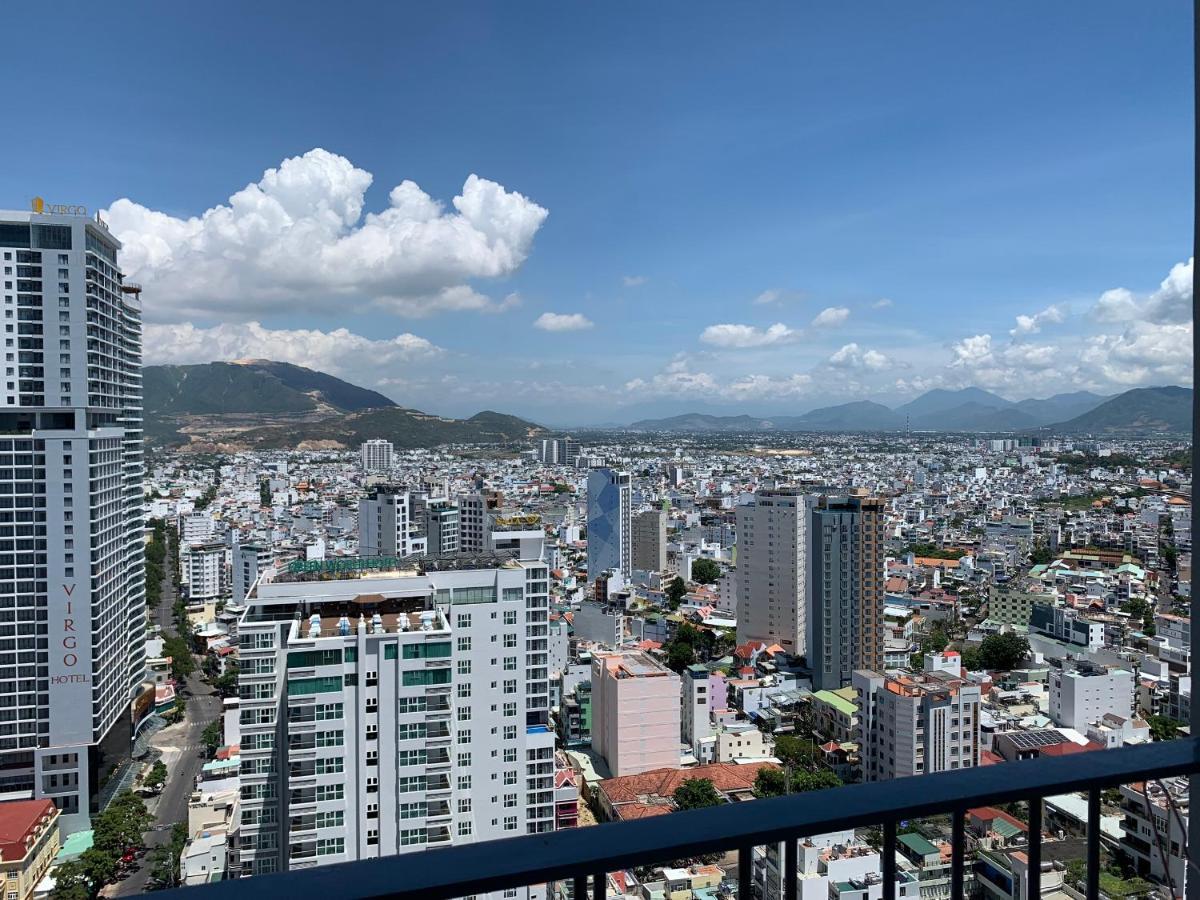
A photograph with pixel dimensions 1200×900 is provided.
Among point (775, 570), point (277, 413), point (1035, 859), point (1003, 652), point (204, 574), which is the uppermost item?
point (277, 413)

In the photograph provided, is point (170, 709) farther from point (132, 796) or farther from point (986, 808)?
point (986, 808)

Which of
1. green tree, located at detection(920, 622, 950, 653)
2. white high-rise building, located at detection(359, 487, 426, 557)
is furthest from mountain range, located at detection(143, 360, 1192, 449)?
→ green tree, located at detection(920, 622, 950, 653)

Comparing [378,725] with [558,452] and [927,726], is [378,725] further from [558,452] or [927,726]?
[558,452]

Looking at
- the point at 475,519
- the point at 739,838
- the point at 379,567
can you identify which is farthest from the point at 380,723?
the point at 475,519

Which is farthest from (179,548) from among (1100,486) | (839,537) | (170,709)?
(1100,486)

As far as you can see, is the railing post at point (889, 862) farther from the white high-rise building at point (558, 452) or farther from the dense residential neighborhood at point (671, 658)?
the white high-rise building at point (558, 452)

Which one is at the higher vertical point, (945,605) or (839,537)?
(839,537)

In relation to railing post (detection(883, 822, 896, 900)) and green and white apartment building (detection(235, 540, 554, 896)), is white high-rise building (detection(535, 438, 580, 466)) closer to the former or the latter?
green and white apartment building (detection(235, 540, 554, 896))
